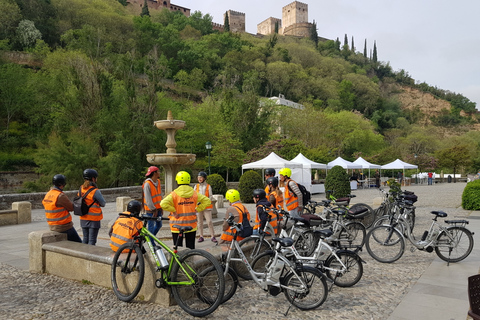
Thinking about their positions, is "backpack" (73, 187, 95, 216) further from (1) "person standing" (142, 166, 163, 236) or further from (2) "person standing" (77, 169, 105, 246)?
(1) "person standing" (142, 166, 163, 236)

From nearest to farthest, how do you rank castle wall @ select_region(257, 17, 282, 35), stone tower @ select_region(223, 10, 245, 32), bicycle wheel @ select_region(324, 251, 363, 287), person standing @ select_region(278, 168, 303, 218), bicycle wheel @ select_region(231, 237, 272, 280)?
bicycle wheel @ select_region(324, 251, 363, 287) → bicycle wheel @ select_region(231, 237, 272, 280) → person standing @ select_region(278, 168, 303, 218) → stone tower @ select_region(223, 10, 245, 32) → castle wall @ select_region(257, 17, 282, 35)

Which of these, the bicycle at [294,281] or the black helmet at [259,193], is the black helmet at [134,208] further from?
the black helmet at [259,193]

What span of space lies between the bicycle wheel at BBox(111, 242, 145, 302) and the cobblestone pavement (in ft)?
0.52

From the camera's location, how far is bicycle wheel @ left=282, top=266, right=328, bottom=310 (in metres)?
4.56

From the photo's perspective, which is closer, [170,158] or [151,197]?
[151,197]

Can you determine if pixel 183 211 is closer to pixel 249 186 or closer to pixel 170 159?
pixel 170 159

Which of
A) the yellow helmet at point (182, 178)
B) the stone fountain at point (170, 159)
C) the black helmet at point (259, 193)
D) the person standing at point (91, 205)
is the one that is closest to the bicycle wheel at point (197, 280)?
the yellow helmet at point (182, 178)

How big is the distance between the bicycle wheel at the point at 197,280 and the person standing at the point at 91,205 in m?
2.53

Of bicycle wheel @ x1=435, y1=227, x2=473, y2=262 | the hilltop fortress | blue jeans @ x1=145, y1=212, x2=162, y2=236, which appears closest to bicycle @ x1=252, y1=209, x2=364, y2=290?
blue jeans @ x1=145, y1=212, x2=162, y2=236

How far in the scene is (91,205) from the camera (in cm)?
637

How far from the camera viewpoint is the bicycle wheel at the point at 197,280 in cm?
438

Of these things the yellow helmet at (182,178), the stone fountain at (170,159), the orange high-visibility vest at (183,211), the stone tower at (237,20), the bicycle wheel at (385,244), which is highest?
the stone tower at (237,20)

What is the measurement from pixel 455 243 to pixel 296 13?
6639 inches

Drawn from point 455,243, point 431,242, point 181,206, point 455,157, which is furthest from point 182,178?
point 455,157
